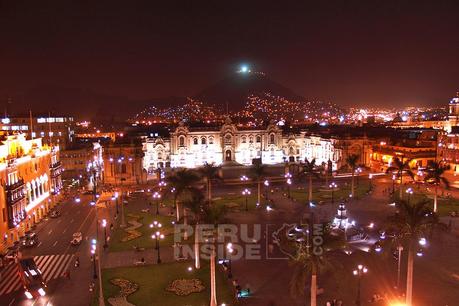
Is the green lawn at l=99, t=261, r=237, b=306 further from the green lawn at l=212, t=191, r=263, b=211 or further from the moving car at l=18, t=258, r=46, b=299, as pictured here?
the green lawn at l=212, t=191, r=263, b=211

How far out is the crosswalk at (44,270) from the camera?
32094 mm

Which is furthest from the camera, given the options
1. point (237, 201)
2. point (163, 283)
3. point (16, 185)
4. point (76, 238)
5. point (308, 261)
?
point (237, 201)

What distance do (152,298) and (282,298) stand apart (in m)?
9.12

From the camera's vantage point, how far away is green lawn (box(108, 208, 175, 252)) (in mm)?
40688

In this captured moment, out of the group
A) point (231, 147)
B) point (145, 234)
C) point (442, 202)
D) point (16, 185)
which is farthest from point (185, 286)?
point (231, 147)

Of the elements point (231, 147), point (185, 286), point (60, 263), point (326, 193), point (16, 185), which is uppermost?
point (231, 147)

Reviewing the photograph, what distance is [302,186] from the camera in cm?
6988

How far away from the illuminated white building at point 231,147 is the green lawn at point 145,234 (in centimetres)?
3853

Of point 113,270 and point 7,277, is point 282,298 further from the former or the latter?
point 7,277

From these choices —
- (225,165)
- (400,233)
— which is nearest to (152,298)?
(400,233)

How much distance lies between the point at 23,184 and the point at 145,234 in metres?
15.1

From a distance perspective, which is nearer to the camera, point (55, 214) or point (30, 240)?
point (30, 240)

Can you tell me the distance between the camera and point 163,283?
3161 cm

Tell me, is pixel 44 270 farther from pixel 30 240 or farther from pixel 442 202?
pixel 442 202
